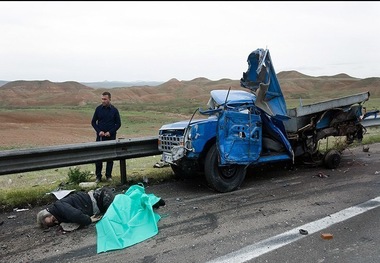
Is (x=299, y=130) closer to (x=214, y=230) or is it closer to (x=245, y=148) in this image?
(x=245, y=148)

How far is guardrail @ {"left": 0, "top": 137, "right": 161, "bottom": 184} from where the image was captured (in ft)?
18.6

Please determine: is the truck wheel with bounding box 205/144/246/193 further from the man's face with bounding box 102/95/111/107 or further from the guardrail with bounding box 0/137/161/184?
the man's face with bounding box 102/95/111/107

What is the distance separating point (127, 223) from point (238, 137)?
8.07ft

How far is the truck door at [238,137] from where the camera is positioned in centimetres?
600

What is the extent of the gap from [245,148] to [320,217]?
5.90 ft

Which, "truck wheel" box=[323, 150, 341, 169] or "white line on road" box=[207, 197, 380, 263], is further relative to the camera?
"truck wheel" box=[323, 150, 341, 169]

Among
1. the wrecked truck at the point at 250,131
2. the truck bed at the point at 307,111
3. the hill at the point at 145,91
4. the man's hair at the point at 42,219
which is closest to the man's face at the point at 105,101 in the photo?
the wrecked truck at the point at 250,131

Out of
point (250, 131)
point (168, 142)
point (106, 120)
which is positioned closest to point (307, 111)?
point (250, 131)

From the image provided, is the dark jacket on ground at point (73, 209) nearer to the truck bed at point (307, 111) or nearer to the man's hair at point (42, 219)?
the man's hair at point (42, 219)

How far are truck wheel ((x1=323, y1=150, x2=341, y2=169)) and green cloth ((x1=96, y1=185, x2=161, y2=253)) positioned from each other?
4158mm

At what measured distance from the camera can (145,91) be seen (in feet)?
257

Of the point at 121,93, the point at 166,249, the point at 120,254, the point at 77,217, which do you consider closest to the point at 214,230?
the point at 166,249

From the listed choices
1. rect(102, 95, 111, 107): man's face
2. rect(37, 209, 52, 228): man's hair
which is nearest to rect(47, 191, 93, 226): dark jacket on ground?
rect(37, 209, 52, 228): man's hair

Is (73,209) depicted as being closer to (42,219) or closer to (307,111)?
(42,219)
